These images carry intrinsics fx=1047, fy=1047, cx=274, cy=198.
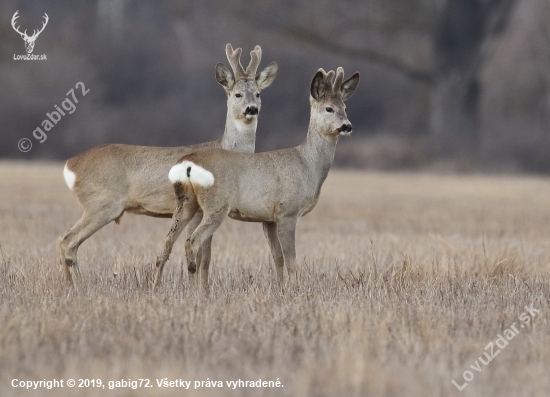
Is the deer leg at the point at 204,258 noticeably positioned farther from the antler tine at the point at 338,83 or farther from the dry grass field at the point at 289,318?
the antler tine at the point at 338,83

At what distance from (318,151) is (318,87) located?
579 millimetres

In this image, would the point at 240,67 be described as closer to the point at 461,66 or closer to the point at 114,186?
the point at 114,186

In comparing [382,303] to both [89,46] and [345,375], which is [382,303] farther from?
[89,46]


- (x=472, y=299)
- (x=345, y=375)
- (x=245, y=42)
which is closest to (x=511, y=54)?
(x=245, y=42)

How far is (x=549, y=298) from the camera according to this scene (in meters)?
8.03

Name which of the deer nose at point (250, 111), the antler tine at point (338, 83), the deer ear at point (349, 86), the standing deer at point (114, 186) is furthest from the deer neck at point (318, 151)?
the standing deer at point (114, 186)

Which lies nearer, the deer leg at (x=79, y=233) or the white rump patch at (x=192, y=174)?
the white rump patch at (x=192, y=174)

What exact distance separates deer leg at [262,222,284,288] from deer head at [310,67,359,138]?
0.97 m

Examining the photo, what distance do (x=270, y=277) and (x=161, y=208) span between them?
1.12 metres

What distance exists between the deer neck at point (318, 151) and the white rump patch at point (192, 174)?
118cm

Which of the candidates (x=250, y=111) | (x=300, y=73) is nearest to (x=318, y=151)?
(x=250, y=111)

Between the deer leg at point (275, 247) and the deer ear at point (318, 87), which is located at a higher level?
the deer ear at point (318, 87)

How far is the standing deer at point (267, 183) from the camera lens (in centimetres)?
826

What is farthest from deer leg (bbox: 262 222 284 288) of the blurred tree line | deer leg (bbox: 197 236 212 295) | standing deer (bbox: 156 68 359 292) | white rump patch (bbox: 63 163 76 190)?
the blurred tree line
